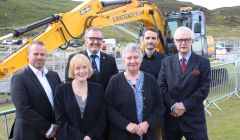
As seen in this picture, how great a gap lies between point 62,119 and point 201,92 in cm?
180

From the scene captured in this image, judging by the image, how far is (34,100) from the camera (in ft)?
15.4

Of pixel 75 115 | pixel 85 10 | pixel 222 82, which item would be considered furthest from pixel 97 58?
pixel 222 82

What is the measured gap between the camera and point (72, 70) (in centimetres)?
458

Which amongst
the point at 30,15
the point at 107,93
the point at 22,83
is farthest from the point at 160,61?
the point at 30,15

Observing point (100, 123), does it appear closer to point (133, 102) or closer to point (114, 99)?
point (114, 99)

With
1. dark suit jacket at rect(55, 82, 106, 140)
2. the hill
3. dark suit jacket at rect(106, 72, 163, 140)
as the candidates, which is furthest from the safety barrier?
the hill

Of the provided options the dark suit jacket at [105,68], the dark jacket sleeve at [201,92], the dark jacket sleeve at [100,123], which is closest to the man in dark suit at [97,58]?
the dark suit jacket at [105,68]

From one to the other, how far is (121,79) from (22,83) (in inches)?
46.4

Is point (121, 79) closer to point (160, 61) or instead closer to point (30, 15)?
point (160, 61)

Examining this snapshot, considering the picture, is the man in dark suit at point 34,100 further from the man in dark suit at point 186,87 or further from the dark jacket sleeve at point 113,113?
the man in dark suit at point 186,87

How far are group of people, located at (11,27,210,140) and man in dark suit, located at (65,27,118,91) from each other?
20 mm

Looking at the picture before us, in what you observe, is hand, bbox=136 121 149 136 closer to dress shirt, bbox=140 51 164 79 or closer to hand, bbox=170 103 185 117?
hand, bbox=170 103 185 117

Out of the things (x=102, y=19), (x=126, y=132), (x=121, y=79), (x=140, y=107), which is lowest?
(x=126, y=132)

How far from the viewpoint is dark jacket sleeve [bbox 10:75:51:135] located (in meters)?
4.58
